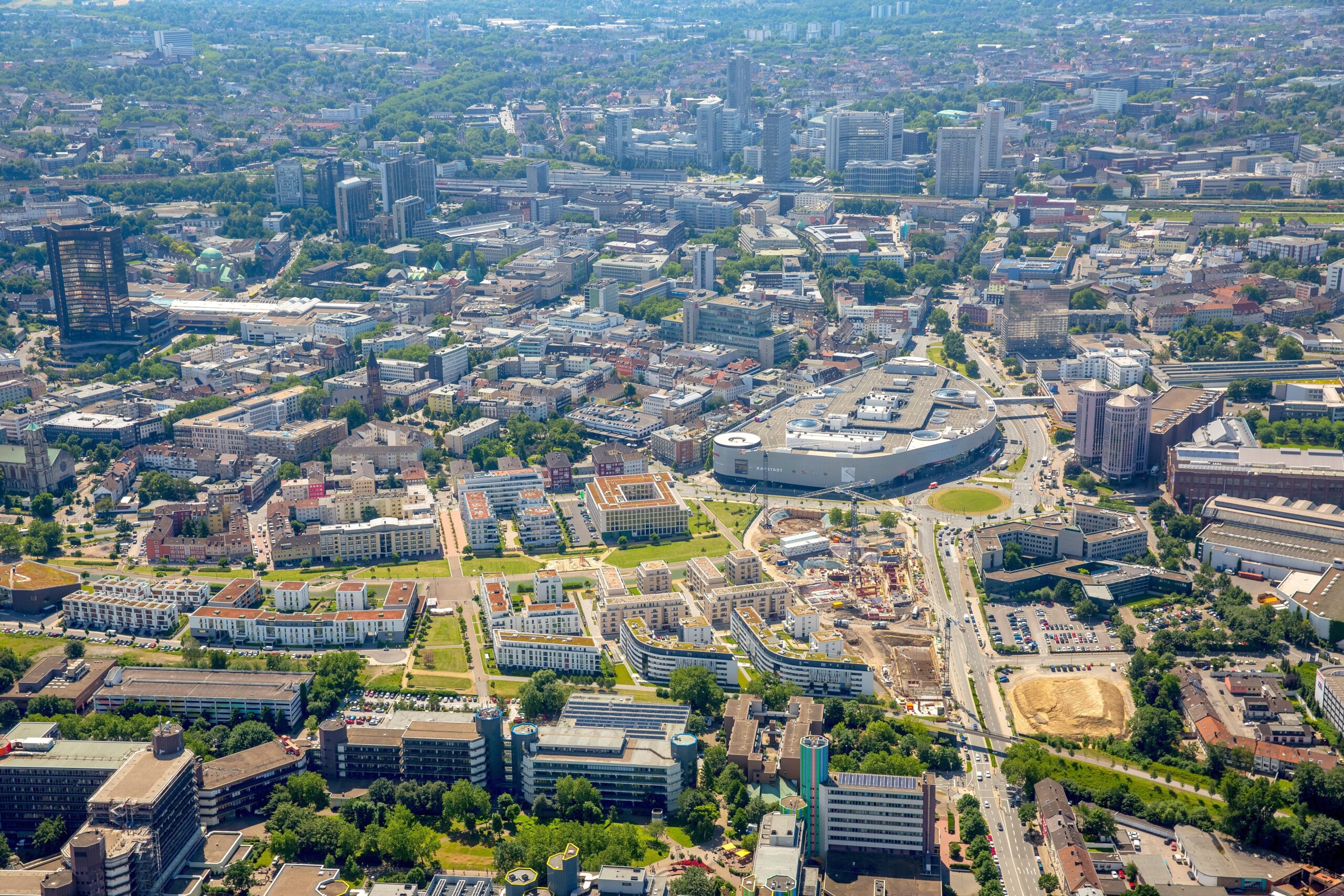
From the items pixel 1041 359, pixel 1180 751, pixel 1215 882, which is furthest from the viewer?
pixel 1041 359

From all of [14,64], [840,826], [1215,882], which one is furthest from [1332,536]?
[14,64]

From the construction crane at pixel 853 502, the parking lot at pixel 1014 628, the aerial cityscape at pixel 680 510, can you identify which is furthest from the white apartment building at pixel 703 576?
the parking lot at pixel 1014 628

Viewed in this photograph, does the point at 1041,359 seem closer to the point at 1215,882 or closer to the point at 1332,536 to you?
the point at 1332,536

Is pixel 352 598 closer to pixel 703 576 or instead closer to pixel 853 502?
pixel 703 576

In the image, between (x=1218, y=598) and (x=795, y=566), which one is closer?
(x=1218, y=598)

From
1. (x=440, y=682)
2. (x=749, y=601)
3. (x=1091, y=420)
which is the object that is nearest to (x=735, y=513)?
(x=749, y=601)

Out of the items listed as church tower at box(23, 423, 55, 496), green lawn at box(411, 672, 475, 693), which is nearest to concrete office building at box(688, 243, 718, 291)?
church tower at box(23, 423, 55, 496)

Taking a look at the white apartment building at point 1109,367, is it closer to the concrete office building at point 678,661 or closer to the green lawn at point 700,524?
the green lawn at point 700,524
